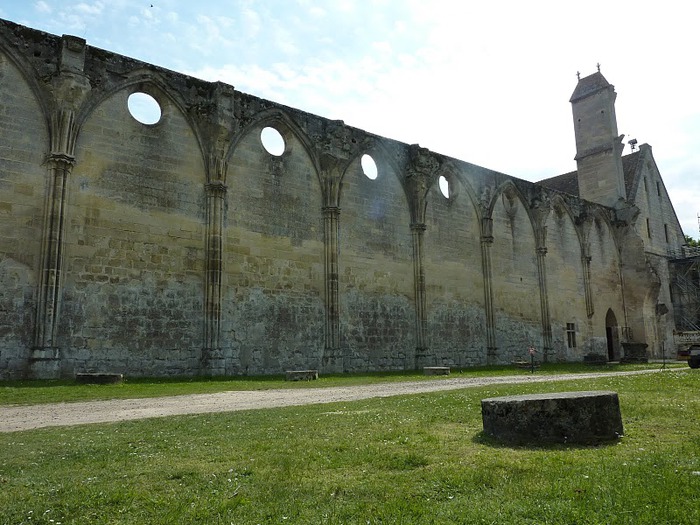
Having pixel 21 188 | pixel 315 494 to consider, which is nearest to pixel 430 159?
pixel 21 188

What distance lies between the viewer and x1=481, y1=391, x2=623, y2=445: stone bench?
5.75m

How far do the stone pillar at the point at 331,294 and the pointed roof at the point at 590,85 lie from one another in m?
23.8

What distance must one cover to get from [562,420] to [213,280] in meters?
12.4

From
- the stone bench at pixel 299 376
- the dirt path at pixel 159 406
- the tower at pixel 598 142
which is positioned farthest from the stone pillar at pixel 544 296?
the dirt path at pixel 159 406

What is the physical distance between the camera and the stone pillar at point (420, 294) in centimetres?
2150

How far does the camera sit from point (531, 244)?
2838 cm

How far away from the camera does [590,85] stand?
35.8 m

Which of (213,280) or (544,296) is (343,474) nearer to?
(213,280)

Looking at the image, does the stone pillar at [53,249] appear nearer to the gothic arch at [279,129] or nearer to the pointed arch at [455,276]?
the gothic arch at [279,129]

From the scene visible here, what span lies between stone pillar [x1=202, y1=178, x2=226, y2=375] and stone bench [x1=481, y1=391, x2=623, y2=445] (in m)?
11.5

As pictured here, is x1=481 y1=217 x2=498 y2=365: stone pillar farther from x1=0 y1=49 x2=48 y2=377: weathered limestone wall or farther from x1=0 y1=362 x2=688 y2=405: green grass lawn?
x1=0 y1=49 x2=48 y2=377: weathered limestone wall

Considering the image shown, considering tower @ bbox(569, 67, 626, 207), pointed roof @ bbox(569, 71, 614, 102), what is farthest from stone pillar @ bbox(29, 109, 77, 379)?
pointed roof @ bbox(569, 71, 614, 102)

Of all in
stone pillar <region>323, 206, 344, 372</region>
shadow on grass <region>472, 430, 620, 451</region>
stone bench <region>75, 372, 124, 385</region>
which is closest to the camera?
shadow on grass <region>472, 430, 620, 451</region>

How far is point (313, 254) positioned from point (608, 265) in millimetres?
22073
